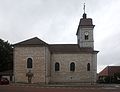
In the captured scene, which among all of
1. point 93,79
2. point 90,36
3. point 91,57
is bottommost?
point 93,79

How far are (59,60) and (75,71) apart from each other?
4.14 m

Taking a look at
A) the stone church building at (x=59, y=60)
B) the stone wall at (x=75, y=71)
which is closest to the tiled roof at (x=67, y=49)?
the stone church building at (x=59, y=60)

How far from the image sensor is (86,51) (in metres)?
74.1

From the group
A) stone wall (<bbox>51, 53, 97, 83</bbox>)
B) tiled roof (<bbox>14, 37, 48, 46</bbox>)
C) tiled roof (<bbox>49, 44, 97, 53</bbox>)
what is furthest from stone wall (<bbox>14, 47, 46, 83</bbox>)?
tiled roof (<bbox>49, 44, 97, 53</bbox>)

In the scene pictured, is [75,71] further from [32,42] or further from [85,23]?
[32,42]

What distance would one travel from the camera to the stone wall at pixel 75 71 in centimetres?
A: 7350

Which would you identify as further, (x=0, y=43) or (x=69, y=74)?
(x=0, y=43)

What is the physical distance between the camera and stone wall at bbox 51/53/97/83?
241 feet

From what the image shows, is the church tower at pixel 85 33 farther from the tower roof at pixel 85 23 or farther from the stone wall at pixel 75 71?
the stone wall at pixel 75 71

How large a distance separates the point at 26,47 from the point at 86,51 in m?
14.5

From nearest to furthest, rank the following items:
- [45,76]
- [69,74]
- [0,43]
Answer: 1. [45,76]
2. [69,74]
3. [0,43]

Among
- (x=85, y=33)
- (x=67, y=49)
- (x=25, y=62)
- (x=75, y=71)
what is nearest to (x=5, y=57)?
(x=25, y=62)

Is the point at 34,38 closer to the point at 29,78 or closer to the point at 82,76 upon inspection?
the point at 29,78

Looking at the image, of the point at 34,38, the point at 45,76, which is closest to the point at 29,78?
the point at 45,76
